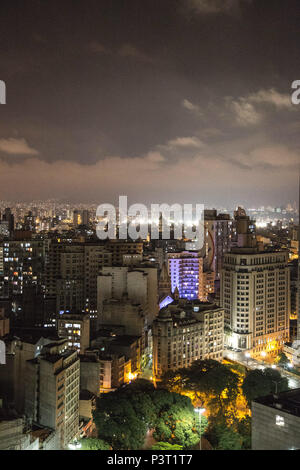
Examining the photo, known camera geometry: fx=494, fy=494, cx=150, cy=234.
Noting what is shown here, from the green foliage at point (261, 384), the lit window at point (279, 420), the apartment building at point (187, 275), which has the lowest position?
the green foliage at point (261, 384)

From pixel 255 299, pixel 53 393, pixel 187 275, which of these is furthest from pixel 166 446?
pixel 187 275

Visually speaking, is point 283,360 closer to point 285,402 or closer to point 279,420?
point 285,402

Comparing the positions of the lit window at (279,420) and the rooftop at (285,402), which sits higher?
the rooftop at (285,402)

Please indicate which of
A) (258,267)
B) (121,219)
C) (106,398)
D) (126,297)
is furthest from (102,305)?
(121,219)

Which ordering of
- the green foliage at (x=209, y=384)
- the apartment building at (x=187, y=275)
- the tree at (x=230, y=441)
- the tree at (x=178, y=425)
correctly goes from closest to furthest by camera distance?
the tree at (x=230, y=441), the tree at (x=178, y=425), the green foliage at (x=209, y=384), the apartment building at (x=187, y=275)

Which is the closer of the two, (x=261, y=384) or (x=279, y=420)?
(x=279, y=420)

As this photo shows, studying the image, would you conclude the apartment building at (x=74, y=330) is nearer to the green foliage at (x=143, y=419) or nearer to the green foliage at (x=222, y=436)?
the green foliage at (x=143, y=419)

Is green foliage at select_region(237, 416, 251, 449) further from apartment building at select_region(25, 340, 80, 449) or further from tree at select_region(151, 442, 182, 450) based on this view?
apartment building at select_region(25, 340, 80, 449)

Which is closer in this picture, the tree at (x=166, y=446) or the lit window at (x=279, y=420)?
the lit window at (x=279, y=420)

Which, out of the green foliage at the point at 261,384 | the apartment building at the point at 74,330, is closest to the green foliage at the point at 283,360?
the green foliage at the point at 261,384
